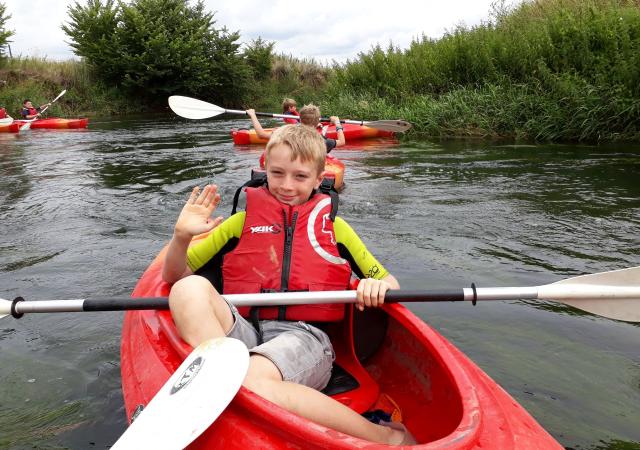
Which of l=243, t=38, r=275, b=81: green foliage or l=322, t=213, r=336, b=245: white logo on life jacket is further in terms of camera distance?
l=243, t=38, r=275, b=81: green foliage

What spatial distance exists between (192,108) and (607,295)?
6.45m

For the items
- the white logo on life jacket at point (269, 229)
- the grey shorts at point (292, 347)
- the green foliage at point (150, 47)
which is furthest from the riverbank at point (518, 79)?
the green foliage at point (150, 47)

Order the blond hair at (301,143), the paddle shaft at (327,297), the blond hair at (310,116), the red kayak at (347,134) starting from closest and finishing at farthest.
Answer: the paddle shaft at (327,297) → the blond hair at (301,143) → the blond hair at (310,116) → the red kayak at (347,134)

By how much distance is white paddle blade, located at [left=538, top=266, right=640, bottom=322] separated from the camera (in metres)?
2.04

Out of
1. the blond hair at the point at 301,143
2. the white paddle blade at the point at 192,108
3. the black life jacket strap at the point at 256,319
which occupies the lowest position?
the black life jacket strap at the point at 256,319

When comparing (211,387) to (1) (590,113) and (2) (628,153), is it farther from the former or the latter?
(1) (590,113)

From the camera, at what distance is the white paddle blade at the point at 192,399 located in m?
1.38

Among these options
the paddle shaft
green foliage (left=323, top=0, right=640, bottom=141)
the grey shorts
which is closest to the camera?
the grey shorts

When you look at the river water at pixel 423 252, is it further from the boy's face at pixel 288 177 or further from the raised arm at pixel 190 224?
the boy's face at pixel 288 177

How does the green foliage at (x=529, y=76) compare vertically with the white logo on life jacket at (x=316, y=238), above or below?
above

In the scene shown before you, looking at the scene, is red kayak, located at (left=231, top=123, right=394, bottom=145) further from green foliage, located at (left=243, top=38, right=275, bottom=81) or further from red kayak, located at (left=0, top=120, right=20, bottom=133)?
green foliage, located at (left=243, top=38, right=275, bottom=81)

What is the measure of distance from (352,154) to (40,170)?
4.45 m

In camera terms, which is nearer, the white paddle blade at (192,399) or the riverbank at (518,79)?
the white paddle blade at (192,399)

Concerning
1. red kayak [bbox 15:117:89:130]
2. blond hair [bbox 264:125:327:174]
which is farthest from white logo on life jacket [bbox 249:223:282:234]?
red kayak [bbox 15:117:89:130]
